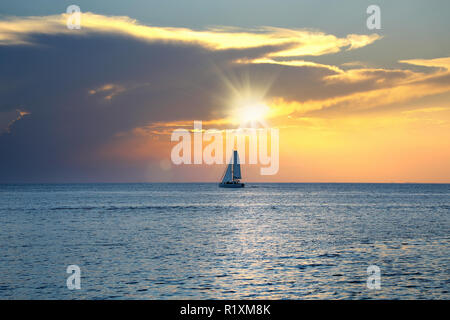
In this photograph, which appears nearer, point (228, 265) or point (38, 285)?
point (38, 285)

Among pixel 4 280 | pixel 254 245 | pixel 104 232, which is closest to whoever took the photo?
pixel 4 280

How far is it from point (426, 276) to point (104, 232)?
128 ft

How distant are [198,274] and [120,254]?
1105 cm

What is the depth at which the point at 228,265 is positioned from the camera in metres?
32.4

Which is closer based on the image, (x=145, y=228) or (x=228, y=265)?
(x=228, y=265)

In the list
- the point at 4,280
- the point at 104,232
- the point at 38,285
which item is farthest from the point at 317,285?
the point at 104,232

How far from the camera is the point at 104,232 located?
5556cm
